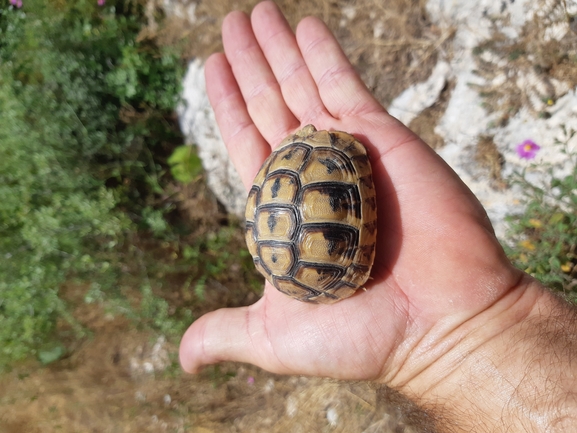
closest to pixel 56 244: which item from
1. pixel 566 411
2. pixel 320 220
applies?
Answer: pixel 320 220

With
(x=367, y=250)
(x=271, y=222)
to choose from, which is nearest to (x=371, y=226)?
(x=367, y=250)

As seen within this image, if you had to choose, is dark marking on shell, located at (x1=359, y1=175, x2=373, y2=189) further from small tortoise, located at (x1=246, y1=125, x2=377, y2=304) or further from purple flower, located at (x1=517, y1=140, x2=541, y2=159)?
purple flower, located at (x1=517, y1=140, x2=541, y2=159)

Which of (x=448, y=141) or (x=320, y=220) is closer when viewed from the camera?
(x=320, y=220)

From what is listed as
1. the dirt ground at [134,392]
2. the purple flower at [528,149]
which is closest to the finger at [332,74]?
the purple flower at [528,149]

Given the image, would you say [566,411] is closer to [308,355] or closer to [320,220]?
[308,355]

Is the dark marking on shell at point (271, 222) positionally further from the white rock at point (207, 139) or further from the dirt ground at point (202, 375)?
the white rock at point (207, 139)

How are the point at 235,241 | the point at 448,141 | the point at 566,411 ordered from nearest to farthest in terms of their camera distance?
the point at 566,411
the point at 448,141
the point at 235,241

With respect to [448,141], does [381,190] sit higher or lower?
lower

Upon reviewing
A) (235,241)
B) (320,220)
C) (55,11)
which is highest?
(55,11)
